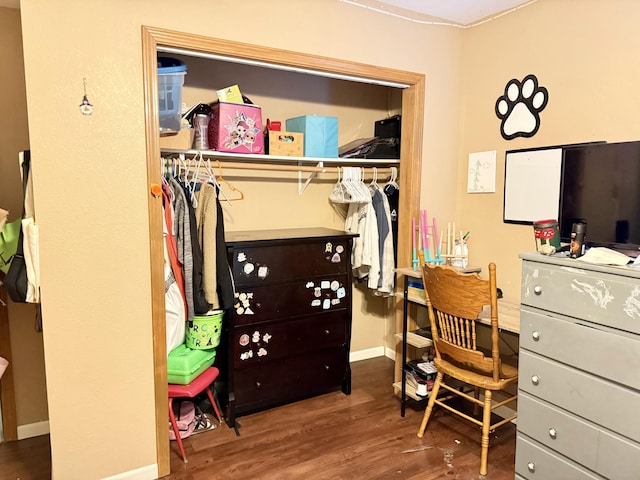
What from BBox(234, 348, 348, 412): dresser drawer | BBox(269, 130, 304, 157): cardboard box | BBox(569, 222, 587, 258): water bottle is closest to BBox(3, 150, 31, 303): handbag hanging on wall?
BBox(234, 348, 348, 412): dresser drawer

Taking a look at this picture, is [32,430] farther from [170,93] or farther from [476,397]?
[476,397]

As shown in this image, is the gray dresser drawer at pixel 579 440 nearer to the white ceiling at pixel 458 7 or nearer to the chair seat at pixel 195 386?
the chair seat at pixel 195 386

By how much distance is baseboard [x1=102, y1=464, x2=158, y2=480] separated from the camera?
2.17 meters

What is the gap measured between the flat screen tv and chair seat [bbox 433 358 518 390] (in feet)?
2.47

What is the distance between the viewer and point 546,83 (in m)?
2.55

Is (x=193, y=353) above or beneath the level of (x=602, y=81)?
beneath

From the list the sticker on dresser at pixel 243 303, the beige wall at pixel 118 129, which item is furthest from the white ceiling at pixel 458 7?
the sticker on dresser at pixel 243 303

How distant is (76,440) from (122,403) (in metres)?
0.24

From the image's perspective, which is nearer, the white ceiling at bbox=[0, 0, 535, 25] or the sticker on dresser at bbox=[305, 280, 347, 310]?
the white ceiling at bbox=[0, 0, 535, 25]

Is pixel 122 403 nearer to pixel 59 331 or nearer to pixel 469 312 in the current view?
pixel 59 331

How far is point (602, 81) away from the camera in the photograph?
229 cm

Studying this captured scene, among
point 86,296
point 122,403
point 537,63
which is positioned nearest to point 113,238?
point 86,296

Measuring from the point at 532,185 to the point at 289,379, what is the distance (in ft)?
6.36

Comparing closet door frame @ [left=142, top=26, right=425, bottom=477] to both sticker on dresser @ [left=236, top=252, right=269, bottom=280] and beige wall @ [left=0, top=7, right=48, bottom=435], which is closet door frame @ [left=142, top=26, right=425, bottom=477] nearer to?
sticker on dresser @ [left=236, top=252, right=269, bottom=280]
